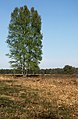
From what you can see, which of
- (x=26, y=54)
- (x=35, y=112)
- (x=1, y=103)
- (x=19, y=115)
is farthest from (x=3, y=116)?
(x=26, y=54)

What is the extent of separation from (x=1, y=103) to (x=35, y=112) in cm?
237

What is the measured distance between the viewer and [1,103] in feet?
49.8

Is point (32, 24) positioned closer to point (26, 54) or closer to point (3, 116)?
point (26, 54)

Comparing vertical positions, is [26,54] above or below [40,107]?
above

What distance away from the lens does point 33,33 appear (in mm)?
63500

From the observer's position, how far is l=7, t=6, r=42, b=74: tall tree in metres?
61.5

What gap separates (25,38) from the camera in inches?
2479

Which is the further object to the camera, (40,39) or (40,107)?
(40,39)

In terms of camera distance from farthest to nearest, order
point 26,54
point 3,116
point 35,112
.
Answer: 1. point 26,54
2. point 35,112
3. point 3,116

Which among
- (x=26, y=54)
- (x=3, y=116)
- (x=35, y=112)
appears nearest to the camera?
(x=3, y=116)

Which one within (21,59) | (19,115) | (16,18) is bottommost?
(19,115)

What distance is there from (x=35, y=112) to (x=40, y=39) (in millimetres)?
50378

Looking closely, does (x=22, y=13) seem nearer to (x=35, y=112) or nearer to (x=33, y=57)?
(x=33, y=57)

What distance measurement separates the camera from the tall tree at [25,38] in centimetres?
6150
